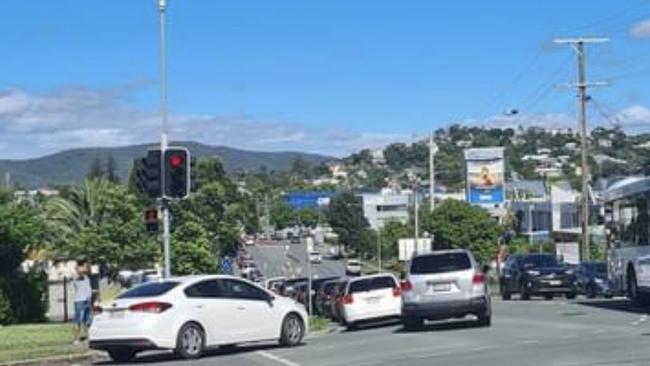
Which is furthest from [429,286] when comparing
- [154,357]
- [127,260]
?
[127,260]

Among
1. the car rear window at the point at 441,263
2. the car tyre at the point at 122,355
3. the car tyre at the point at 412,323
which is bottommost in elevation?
the car tyre at the point at 122,355

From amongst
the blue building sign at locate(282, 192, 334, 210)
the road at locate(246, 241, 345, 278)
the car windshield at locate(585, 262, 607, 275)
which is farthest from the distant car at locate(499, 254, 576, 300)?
the blue building sign at locate(282, 192, 334, 210)

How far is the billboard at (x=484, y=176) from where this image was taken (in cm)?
9325

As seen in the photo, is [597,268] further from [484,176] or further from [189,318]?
[484,176]

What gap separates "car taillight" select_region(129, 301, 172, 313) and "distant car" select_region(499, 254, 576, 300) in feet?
76.8

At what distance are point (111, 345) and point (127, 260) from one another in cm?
3779

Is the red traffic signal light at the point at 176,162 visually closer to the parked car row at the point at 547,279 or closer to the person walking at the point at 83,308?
the person walking at the point at 83,308

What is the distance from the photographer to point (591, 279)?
4691cm

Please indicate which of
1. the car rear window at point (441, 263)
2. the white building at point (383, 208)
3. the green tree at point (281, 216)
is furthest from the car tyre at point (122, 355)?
the green tree at point (281, 216)

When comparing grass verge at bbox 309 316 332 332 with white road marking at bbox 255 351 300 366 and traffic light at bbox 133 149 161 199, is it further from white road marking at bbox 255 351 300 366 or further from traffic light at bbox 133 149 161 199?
white road marking at bbox 255 351 300 366

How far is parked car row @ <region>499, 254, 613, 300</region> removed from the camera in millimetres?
42656

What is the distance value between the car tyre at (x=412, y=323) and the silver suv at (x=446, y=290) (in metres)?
0.11

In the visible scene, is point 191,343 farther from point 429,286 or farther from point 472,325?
point 472,325

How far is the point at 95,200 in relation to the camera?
62812mm
